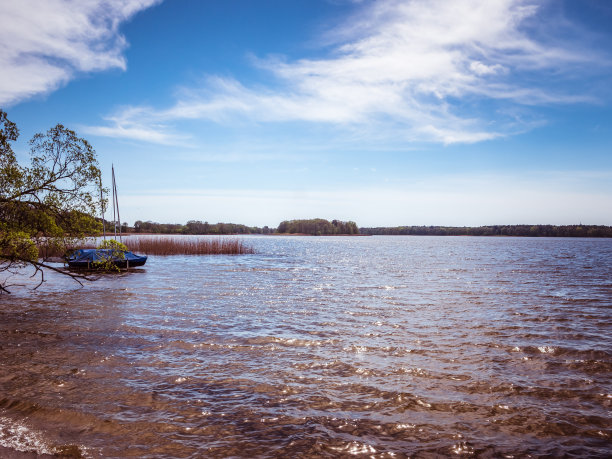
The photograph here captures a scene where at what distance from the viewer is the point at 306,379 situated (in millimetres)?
8062

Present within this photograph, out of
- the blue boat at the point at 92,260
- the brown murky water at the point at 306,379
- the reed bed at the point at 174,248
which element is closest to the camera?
the brown murky water at the point at 306,379

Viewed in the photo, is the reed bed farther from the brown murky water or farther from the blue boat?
the brown murky water

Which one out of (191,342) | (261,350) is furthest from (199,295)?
(261,350)

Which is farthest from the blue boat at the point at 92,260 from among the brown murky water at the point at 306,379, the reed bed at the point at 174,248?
the reed bed at the point at 174,248

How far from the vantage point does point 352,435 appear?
5.70 metres

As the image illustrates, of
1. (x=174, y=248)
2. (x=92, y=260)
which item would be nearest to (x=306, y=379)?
(x=92, y=260)

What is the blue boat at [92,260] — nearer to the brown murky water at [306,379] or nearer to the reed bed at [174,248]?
the brown murky water at [306,379]

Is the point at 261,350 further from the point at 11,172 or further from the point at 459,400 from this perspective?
the point at 11,172

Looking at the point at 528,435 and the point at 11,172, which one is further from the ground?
the point at 11,172

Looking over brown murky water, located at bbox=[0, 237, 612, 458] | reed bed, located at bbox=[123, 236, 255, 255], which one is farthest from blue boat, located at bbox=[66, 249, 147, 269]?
reed bed, located at bbox=[123, 236, 255, 255]

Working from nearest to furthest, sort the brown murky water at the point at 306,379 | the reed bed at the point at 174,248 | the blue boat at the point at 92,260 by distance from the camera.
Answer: the brown murky water at the point at 306,379, the blue boat at the point at 92,260, the reed bed at the point at 174,248

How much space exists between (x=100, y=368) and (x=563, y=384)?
10377 millimetres

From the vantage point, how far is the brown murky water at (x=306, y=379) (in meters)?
5.57

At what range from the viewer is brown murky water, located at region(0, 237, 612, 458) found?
18.3 feet
